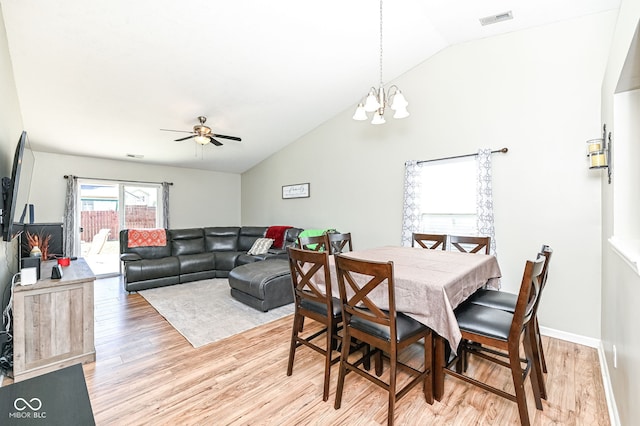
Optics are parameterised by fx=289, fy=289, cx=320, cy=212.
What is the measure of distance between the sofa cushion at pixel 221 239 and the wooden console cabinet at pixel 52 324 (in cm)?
332

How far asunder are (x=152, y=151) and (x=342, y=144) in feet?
11.5

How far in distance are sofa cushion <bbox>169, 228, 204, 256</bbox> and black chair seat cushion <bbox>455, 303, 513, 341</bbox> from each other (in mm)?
4988

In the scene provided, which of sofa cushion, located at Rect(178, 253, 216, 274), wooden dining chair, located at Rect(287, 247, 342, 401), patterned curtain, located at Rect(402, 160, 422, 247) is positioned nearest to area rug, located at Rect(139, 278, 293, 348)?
sofa cushion, located at Rect(178, 253, 216, 274)

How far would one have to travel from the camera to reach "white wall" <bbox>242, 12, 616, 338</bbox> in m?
2.74

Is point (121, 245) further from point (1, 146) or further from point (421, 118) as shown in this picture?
point (421, 118)

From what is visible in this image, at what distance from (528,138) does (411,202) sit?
142 cm

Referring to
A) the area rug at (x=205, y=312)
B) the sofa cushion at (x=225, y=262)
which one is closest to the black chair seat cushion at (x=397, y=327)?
the area rug at (x=205, y=312)

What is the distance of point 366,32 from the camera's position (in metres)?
3.16

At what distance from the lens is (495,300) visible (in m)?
2.22

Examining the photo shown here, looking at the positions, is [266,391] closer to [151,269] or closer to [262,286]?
[262,286]

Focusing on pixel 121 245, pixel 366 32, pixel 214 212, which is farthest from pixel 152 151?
pixel 366 32

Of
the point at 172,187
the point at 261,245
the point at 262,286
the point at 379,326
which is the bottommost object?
the point at 262,286

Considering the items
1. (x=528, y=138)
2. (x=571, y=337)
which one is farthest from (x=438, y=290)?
(x=528, y=138)

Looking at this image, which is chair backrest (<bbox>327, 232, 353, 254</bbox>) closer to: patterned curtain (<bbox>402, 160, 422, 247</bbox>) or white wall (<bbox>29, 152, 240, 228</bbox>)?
patterned curtain (<bbox>402, 160, 422, 247</bbox>)
